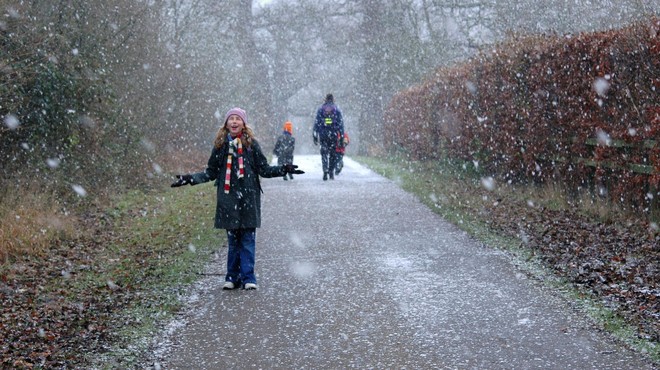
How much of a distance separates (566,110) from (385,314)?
753 cm

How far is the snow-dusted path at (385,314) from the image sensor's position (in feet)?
17.9

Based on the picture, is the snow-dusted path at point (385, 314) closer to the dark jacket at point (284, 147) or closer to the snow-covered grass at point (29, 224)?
the snow-covered grass at point (29, 224)

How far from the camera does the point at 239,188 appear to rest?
786cm

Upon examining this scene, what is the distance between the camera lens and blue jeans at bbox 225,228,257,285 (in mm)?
7793

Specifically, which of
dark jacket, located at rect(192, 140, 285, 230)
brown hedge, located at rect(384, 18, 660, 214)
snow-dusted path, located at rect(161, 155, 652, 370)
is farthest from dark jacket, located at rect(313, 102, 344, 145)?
dark jacket, located at rect(192, 140, 285, 230)

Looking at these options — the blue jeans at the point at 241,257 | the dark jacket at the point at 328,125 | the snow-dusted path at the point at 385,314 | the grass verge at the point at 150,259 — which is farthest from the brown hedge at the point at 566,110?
the grass verge at the point at 150,259

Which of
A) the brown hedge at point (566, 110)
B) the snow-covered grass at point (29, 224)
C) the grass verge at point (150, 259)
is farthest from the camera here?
the brown hedge at point (566, 110)

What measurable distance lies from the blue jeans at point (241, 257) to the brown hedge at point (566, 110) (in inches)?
199

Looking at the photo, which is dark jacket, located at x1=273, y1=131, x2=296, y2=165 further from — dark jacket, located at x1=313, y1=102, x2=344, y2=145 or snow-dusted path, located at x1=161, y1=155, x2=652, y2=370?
snow-dusted path, located at x1=161, y1=155, x2=652, y2=370

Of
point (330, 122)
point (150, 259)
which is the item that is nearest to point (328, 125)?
point (330, 122)

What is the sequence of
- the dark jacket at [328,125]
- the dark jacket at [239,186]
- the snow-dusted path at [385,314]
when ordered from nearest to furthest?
the snow-dusted path at [385,314], the dark jacket at [239,186], the dark jacket at [328,125]

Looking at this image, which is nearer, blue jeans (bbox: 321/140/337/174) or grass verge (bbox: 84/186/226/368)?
grass verge (bbox: 84/186/226/368)

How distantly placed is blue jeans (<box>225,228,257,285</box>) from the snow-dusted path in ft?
0.65

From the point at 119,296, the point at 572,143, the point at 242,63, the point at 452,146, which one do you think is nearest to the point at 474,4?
the point at 242,63
